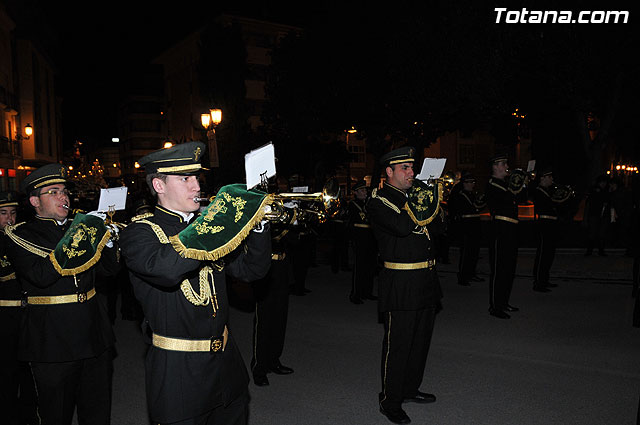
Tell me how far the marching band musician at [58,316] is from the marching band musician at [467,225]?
806 cm

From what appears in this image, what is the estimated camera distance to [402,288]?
15.4 ft

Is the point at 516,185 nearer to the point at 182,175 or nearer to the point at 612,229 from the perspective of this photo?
the point at 182,175

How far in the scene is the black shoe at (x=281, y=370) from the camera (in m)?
5.86

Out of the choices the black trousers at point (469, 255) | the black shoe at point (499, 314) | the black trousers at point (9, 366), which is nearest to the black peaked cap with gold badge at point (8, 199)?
the black trousers at point (9, 366)

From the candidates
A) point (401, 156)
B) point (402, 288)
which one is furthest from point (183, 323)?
point (401, 156)

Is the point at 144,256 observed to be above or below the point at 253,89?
below

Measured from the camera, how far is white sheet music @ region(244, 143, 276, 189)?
2.86 meters

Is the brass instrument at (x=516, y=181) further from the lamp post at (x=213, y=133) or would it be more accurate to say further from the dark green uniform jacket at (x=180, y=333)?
the lamp post at (x=213, y=133)

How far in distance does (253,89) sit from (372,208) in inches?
1702

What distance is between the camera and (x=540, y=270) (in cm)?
977

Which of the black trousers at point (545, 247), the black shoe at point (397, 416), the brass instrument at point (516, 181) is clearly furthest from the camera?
the black trousers at point (545, 247)

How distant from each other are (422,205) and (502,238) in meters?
3.89

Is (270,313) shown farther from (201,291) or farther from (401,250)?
(201,291)

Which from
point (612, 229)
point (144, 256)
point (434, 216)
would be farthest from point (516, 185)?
point (612, 229)
